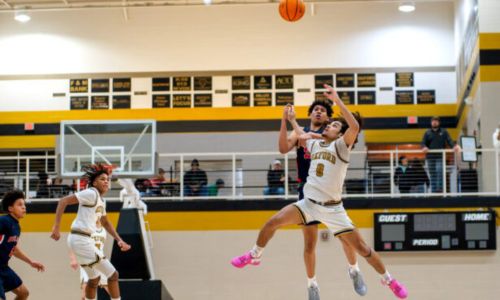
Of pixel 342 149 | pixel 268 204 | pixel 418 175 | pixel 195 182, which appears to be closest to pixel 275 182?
pixel 268 204

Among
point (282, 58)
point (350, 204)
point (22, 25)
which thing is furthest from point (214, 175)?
point (22, 25)

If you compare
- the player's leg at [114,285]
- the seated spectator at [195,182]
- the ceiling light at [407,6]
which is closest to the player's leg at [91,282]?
the player's leg at [114,285]

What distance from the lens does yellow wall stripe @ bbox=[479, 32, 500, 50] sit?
2000 cm

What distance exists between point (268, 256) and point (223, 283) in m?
1.14

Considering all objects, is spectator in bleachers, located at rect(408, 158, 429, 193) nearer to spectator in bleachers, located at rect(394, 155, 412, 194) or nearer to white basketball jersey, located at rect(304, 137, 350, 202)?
spectator in bleachers, located at rect(394, 155, 412, 194)

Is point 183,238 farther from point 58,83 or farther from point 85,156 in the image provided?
point 58,83

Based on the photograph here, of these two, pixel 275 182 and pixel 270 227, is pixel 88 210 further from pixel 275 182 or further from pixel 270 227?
pixel 275 182

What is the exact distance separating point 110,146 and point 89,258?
17.9 feet

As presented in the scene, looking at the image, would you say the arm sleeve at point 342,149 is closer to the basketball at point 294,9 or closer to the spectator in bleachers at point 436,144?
the basketball at point 294,9

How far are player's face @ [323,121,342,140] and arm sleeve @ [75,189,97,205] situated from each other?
339 cm

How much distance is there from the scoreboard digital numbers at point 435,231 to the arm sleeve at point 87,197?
8.04m

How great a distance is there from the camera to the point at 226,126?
26.6 meters

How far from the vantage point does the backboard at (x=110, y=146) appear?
52.5ft

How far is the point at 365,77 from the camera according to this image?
2616cm
